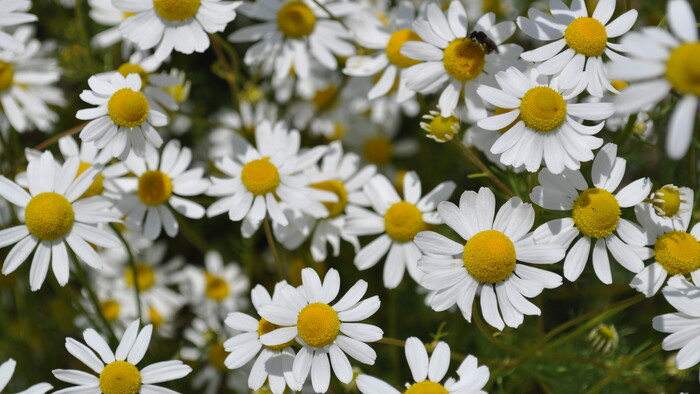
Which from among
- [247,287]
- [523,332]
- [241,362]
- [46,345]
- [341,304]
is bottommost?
[46,345]

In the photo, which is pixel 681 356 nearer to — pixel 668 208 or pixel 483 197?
pixel 668 208

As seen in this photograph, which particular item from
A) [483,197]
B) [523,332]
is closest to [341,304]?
[483,197]

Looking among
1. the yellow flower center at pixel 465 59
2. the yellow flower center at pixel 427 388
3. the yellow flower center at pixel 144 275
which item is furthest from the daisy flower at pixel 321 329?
the yellow flower center at pixel 144 275

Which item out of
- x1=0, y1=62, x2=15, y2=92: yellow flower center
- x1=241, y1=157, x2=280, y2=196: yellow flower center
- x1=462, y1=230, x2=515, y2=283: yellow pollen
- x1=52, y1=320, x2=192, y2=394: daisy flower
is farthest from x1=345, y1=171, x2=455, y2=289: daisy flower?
x1=0, y1=62, x2=15, y2=92: yellow flower center

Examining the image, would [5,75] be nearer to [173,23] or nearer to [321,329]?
[173,23]

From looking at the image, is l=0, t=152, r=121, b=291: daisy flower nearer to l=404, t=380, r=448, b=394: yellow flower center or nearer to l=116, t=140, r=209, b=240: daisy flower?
l=116, t=140, r=209, b=240: daisy flower

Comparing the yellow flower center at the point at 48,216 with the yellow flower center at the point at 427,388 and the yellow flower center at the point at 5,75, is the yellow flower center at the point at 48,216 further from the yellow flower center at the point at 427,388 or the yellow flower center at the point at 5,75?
the yellow flower center at the point at 427,388
